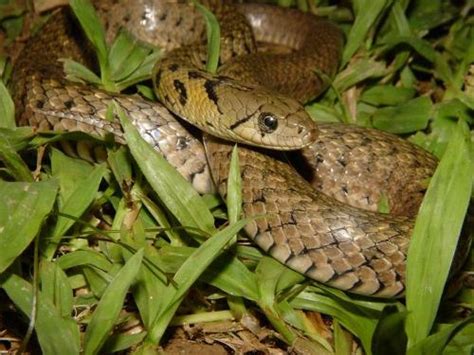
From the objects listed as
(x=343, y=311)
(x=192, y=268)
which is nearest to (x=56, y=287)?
(x=192, y=268)

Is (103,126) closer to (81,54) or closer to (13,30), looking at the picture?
(81,54)

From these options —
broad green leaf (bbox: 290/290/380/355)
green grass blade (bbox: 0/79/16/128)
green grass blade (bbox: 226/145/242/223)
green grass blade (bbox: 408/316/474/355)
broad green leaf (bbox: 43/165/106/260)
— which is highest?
green grass blade (bbox: 0/79/16/128)

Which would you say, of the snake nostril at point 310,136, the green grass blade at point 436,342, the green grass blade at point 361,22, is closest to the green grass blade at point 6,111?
the snake nostril at point 310,136

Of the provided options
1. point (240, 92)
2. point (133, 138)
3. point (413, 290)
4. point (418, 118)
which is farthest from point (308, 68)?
point (413, 290)

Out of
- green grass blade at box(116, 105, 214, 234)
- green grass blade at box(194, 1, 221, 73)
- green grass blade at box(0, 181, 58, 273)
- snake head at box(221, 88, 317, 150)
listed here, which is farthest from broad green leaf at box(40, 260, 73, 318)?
green grass blade at box(194, 1, 221, 73)

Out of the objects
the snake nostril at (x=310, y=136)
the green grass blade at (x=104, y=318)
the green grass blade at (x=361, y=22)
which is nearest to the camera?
the green grass blade at (x=104, y=318)

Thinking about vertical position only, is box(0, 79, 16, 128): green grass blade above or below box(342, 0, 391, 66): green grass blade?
below

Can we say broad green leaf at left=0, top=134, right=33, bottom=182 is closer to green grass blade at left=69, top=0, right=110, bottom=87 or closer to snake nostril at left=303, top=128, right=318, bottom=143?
green grass blade at left=69, top=0, right=110, bottom=87

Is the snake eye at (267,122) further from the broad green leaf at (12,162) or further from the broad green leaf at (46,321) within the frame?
the broad green leaf at (46,321)
